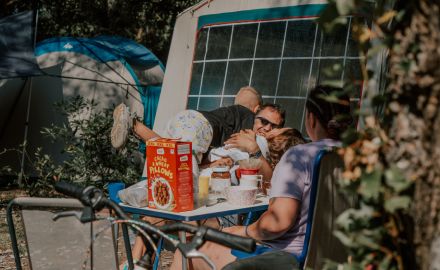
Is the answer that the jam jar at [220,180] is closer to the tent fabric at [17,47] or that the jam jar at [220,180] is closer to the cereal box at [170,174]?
the cereal box at [170,174]

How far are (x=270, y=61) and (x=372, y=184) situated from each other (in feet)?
16.6

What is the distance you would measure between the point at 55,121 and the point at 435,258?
9.26 m

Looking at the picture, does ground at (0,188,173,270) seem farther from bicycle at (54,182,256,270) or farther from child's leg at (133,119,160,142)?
bicycle at (54,182,256,270)

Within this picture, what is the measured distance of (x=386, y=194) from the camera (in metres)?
1.58

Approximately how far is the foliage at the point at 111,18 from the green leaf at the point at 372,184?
13.3 metres

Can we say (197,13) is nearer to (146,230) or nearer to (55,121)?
(55,121)

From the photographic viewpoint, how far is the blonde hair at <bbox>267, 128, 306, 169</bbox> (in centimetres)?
439

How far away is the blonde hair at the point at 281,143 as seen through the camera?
4395 millimetres

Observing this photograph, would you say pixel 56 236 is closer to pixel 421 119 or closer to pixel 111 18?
pixel 421 119

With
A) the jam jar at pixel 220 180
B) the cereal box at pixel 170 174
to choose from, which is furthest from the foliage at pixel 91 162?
the cereal box at pixel 170 174

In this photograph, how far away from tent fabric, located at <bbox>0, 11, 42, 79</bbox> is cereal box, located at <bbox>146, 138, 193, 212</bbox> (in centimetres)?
551

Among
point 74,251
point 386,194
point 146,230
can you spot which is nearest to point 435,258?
point 386,194

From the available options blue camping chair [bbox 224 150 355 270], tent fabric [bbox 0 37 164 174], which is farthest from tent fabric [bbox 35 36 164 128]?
blue camping chair [bbox 224 150 355 270]

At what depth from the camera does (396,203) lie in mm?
1514
